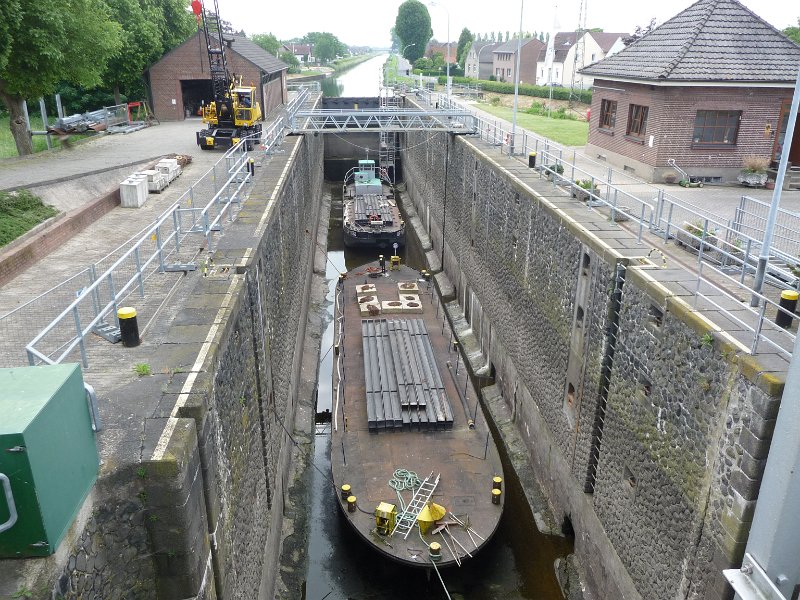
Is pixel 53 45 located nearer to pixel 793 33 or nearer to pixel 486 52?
pixel 793 33

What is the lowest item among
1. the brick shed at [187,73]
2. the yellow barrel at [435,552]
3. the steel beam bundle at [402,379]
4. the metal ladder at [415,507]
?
the yellow barrel at [435,552]

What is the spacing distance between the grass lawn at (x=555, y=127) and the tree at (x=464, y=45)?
71783 millimetres

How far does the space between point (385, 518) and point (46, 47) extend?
21.9 meters

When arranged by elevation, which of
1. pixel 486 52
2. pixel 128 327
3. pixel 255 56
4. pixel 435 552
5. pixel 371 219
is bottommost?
pixel 435 552

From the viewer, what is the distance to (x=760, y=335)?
8.05m

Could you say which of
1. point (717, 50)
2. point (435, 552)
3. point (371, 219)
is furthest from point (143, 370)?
point (371, 219)

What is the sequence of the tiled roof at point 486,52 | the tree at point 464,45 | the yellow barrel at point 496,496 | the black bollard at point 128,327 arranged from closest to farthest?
1. the black bollard at point 128,327
2. the yellow barrel at point 496,496
3. the tiled roof at point 486,52
4. the tree at point 464,45

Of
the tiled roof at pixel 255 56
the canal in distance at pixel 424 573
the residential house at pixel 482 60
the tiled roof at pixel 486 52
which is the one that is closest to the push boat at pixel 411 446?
the canal in distance at pixel 424 573

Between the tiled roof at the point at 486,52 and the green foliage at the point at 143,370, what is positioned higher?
the tiled roof at the point at 486,52

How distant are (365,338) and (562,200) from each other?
23.1 ft

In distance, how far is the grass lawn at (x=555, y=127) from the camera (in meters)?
35.2

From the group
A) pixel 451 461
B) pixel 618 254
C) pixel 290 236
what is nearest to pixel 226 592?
pixel 451 461

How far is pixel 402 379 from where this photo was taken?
55.4 feet

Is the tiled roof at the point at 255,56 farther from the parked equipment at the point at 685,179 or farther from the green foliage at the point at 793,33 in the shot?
the green foliage at the point at 793,33
